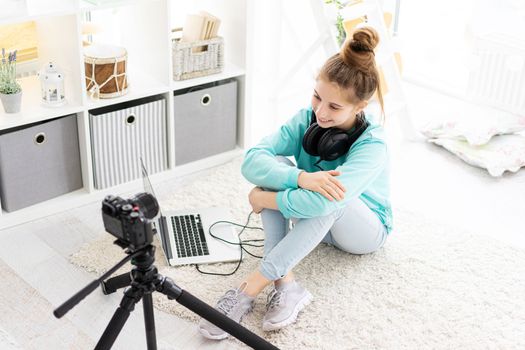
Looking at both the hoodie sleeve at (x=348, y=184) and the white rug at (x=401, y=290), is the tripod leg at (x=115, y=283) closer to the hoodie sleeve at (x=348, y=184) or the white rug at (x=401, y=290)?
the white rug at (x=401, y=290)

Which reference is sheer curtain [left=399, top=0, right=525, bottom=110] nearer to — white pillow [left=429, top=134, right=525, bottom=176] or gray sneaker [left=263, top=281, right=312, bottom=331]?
white pillow [left=429, top=134, right=525, bottom=176]

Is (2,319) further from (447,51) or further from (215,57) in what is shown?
(447,51)

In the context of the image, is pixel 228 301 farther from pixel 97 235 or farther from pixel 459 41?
pixel 459 41

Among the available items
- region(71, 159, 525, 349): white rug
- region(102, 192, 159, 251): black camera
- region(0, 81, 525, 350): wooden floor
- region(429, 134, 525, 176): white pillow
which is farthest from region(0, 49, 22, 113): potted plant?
region(429, 134, 525, 176): white pillow

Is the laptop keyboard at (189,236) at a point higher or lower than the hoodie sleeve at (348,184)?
lower

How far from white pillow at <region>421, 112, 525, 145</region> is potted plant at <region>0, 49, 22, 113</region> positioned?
1700 millimetres

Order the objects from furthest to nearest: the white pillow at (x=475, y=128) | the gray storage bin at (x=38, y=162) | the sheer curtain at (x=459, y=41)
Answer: the sheer curtain at (x=459, y=41) → the white pillow at (x=475, y=128) → the gray storage bin at (x=38, y=162)

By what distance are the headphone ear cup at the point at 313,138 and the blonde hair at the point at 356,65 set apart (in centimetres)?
15

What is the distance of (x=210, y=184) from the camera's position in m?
2.85

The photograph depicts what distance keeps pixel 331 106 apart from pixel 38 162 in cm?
105

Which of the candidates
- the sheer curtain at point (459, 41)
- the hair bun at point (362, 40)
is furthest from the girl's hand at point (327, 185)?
the sheer curtain at point (459, 41)

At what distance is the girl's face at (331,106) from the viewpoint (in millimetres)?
2100

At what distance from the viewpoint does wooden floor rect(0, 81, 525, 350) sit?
2086 millimetres

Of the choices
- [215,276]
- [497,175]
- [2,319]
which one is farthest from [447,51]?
[2,319]
